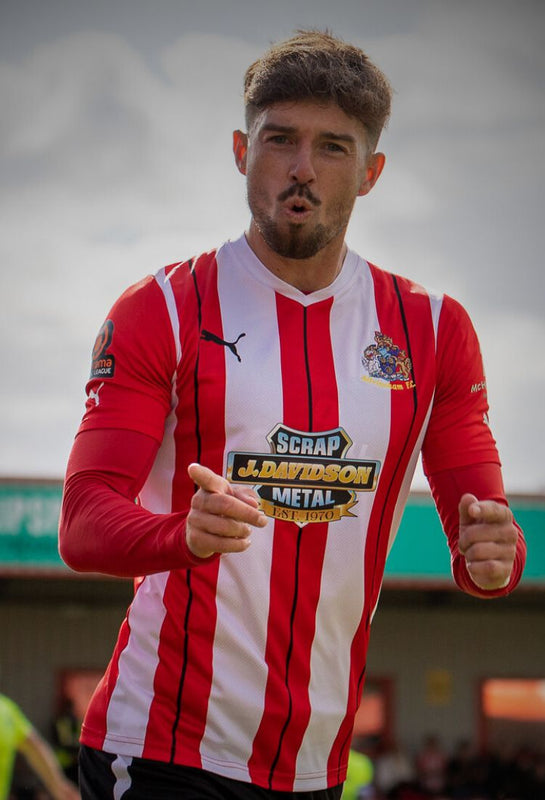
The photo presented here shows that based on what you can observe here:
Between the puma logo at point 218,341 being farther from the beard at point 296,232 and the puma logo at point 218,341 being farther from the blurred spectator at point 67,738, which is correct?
the blurred spectator at point 67,738

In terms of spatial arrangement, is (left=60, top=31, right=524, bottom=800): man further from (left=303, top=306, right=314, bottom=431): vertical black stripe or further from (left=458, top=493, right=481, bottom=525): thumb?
(left=458, top=493, right=481, bottom=525): thumb

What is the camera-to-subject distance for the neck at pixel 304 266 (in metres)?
2.80

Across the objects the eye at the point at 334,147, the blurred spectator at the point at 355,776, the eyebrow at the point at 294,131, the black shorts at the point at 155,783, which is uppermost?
the eyebrow at the point at 294,131

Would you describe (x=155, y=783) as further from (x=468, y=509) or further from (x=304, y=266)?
(x=304, y=266)

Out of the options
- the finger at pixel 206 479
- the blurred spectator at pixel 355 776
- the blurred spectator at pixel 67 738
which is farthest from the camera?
the blurred spectator at pixel 67 738

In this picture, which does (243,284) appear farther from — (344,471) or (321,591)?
(321,591)

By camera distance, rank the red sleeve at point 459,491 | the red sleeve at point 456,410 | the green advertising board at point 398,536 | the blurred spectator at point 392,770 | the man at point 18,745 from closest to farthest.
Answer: the red sleeve at point 459,491 < the red sleeve at point 456,410 < the man at point 18,745 < the green advertising board at point 398,536 < the blurred spectator at point 392,770

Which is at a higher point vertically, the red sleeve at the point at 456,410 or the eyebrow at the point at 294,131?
the eyebrow at the point at 294,131

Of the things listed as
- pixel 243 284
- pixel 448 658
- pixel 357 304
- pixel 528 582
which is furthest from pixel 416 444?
pixel 448 658

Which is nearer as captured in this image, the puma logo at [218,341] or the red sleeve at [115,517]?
the red sleeve at [115,517]

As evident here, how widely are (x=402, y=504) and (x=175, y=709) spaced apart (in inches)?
30.2

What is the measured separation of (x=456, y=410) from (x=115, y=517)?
986 millimetres

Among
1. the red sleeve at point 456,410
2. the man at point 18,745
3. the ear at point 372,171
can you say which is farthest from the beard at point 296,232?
the man at point 18,745

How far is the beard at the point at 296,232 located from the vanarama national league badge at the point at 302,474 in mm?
469
